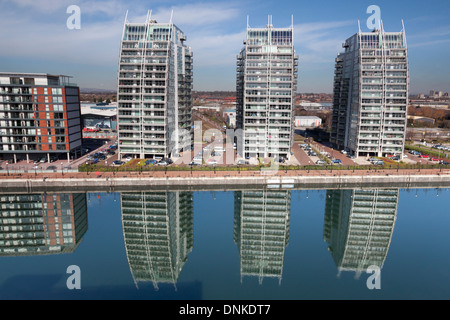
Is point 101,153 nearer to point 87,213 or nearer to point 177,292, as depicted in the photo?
point 87,213

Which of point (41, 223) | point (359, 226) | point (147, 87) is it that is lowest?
point (359, 226)

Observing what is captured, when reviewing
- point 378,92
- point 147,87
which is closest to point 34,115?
point 147,87

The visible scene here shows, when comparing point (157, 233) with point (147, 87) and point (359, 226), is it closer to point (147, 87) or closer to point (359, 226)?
point (359, 226)

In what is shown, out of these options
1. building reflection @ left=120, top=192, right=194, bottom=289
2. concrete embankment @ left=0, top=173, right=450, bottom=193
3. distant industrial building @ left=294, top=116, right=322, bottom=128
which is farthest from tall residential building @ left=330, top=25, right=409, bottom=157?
distant industrial building @ left=294, top=116, right=322, bottom=128

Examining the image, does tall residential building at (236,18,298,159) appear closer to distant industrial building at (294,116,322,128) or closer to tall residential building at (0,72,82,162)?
tall residential building at (0,72,82,162)

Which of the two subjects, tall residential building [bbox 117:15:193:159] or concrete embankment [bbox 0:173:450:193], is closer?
concrete embankment [bbox 0:173:450:193]
